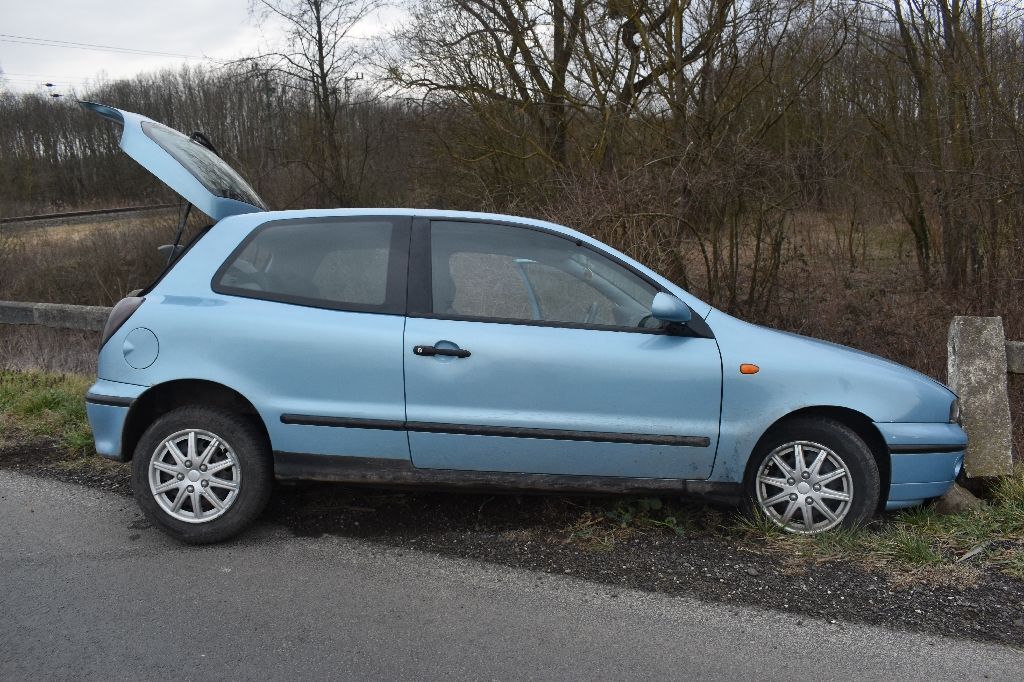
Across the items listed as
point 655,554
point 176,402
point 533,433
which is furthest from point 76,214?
point 655,554

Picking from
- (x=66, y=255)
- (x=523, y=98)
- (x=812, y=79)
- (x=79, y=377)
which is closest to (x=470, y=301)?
(x=79, y=377)

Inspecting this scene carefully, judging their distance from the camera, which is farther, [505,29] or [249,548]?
[505,29]

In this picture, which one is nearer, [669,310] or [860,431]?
[669,310]

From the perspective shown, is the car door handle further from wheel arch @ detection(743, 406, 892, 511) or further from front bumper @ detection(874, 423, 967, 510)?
front bumper @ detection(874, 423, 967, 510)

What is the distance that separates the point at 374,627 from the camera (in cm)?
335

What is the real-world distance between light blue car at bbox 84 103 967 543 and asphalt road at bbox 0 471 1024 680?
0.42m

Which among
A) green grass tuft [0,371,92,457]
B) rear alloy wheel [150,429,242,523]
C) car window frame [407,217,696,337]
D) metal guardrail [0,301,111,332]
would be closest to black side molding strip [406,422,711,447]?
car window frame [407,217,696,337]

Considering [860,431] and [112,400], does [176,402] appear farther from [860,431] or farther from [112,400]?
[860,431]

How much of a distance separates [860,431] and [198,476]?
3.40 metres

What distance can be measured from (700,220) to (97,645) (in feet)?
23.6

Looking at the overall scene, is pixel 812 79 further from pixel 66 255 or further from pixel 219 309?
pixel 66 255

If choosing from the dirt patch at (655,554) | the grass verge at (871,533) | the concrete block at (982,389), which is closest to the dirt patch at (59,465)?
the dirt patch at (655,554)

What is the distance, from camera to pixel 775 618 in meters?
3.46

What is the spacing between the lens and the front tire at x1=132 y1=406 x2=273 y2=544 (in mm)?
4164
